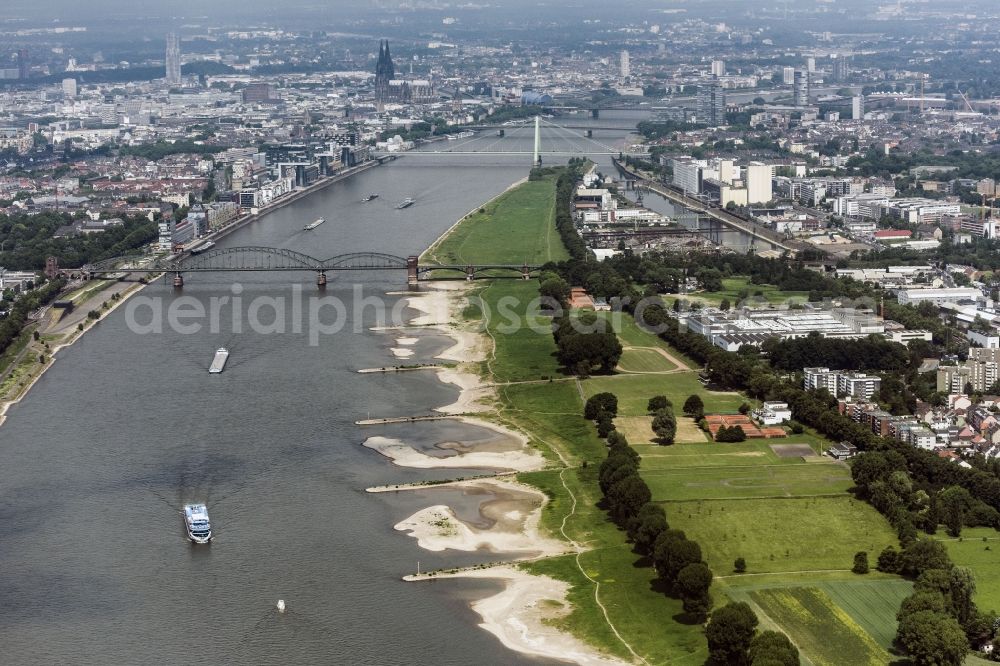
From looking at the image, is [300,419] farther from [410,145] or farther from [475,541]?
[410,145]

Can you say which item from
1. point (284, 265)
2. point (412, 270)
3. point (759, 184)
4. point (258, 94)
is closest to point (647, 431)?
point (412, 270)

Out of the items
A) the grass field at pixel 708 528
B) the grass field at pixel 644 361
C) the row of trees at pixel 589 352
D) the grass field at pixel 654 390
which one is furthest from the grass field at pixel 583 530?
the grass field at pixel 644 361

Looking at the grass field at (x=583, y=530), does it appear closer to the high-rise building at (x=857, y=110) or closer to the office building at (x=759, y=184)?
the office building at (x=759, y=184)

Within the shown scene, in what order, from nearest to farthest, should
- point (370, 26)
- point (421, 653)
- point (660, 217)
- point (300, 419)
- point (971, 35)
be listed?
point (421, 653) → point (300, 419) → point (660, 217) → point (971, 35) → point (370, 26)

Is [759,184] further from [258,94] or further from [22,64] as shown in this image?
[22,64]

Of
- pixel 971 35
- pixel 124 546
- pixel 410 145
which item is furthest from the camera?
pixel 971 35

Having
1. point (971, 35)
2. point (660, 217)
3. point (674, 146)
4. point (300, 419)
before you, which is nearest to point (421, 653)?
point (300, 419)

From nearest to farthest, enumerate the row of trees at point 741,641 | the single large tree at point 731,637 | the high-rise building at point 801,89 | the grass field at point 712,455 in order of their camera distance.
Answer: the row of trees at point 741,641, the single large tree at point 731,637, the grass field at point 712,455, the high-rise building at point 801,89
